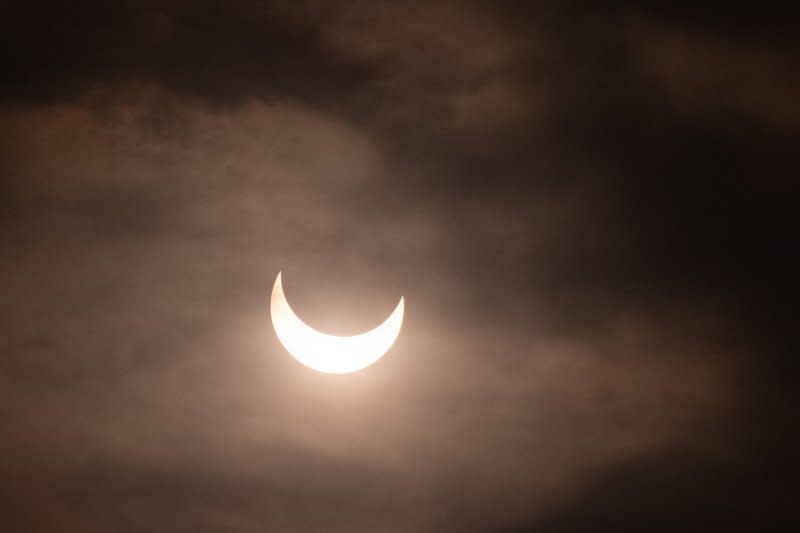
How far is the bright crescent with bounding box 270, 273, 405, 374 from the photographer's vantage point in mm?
14547

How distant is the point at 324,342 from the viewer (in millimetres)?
14750

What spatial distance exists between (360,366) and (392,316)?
75 cm

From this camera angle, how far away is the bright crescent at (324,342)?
14.5 meters

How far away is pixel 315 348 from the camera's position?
14.6 meters

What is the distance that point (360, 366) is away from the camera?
48.5 feet

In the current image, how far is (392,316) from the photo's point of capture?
15070mm

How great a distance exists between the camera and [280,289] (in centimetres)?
1482

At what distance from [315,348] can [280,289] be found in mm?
839

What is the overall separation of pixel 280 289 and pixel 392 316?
55.0 inches

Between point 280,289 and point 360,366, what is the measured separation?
1324mm
